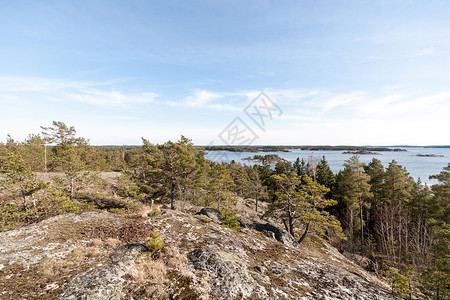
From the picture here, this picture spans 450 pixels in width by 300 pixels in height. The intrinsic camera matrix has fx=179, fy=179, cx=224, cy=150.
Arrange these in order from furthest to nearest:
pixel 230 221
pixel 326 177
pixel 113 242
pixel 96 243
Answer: pixel 326 177 < pixel 230 221 < pixel 113 242 < pixel 96 243

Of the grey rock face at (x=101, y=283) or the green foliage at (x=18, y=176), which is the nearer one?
the grey rock face at (x=101, y=283)

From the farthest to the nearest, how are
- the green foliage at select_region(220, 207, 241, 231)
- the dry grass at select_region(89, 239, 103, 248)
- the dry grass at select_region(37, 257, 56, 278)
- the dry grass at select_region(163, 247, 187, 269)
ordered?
the green foliage at select_region(220, 207, 241, 231), the dry grass at select_region(89, 239, 103, 248), the dry grass at select_region(163, 247, 187, 269), the dry grass at select_region(37, 257, 56, 278)

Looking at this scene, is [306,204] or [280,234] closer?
[280,234]

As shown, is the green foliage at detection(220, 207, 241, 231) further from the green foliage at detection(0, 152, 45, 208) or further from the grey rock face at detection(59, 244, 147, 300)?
the green foliage at detection(0, 152, 45, 208)

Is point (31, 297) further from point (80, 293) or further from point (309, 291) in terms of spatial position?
point (309, 291)

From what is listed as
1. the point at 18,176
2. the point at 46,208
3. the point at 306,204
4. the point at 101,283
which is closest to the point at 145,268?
the point at 101,283

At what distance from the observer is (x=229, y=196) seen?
16.8 meters

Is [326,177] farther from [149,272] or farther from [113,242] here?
[149,272]


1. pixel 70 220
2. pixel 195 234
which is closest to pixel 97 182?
pixel 70 220

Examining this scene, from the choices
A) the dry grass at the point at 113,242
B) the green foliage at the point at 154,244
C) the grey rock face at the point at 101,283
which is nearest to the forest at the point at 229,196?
the dry grass at the point at 113,242

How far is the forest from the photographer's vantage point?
10.7 meters

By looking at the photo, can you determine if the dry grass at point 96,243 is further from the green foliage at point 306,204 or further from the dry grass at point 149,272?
the green foliage at point 306,204

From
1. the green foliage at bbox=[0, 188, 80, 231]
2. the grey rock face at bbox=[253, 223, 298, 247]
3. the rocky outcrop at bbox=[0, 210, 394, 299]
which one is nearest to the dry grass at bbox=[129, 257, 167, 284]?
the rocky outcrop at bbox=[0, 210, 394, 299]

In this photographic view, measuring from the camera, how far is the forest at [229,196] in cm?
1066
